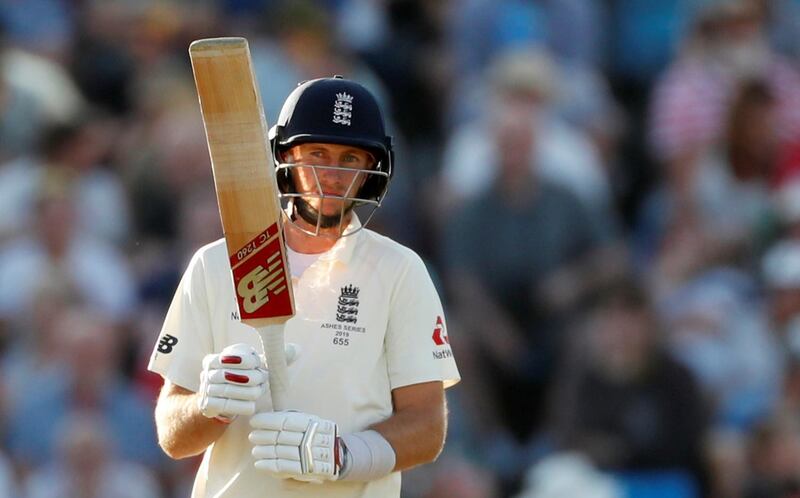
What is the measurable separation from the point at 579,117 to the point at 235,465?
599cm

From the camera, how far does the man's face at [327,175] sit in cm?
448

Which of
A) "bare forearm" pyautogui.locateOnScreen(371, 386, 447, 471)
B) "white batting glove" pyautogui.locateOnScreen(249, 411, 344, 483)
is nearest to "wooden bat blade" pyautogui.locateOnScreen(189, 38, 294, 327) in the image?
"white batting glove" pyautogui.locateOnScreen(249, 411, 344, 483)

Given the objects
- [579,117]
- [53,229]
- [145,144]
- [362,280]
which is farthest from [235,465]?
[579,117]

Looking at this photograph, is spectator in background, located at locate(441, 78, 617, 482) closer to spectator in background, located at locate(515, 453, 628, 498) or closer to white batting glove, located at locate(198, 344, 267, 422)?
spectator in background, located at locate(515, 453, 628, 498)

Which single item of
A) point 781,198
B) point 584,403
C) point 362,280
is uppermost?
point 362,280

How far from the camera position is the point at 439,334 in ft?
15.1

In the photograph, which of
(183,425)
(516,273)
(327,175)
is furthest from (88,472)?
(327,175)

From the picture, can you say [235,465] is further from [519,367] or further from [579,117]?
[579,117]

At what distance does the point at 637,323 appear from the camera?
8.20 m

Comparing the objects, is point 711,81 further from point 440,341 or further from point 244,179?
point 244,179

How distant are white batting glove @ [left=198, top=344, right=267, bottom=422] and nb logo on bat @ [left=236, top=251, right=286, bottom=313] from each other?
174 mm

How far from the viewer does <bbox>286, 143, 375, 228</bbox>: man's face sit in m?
4.48

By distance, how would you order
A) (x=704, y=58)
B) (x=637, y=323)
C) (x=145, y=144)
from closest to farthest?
(x=637, y=323)
(x=145, y=144)
(x=704, y=58)

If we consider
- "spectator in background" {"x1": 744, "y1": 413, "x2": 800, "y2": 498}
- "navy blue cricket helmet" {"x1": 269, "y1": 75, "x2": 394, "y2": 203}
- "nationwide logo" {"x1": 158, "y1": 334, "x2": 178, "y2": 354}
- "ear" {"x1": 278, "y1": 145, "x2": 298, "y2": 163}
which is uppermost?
"navy blue cricket helmet" {"x1": 269, "y1": 75, "x2": 394, "y2": 203}
